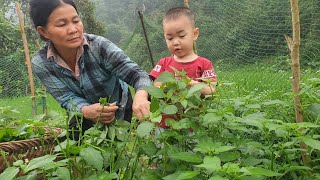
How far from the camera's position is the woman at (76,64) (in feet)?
5.62

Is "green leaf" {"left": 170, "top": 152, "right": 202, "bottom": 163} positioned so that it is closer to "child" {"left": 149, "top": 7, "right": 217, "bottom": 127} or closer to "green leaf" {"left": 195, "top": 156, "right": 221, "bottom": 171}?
"green leaf" {"left": 195, "top": 156, "right": 221, "bottom": 171}

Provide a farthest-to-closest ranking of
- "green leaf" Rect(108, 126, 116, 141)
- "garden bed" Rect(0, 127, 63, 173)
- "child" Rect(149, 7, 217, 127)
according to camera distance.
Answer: "child" Rect(149, 7, 217, 127) < "garden bed" Rect(0, 127, 63, 173) < "green leaf" Rect(108, 126, 116, 141)

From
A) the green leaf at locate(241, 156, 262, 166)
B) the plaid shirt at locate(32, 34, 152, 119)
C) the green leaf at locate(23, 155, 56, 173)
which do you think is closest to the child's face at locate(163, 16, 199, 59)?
the plaid shirt at locate(32, 34, 152, 119)

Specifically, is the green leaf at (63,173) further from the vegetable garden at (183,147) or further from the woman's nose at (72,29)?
the woman's nose at (72,29)

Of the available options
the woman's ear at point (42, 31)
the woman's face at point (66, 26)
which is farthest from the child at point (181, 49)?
the woman's ear at point (42, 31)

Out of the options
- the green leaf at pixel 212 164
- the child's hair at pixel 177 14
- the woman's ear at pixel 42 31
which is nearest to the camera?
the green leaf at pixel 212 164

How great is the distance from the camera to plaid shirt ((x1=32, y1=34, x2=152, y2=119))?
5.99 feet

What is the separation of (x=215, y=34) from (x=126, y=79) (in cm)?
528

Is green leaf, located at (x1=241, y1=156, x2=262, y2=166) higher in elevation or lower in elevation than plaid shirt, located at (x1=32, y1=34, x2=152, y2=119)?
lower

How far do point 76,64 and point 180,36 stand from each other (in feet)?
1.64

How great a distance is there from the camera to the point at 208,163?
0.86m

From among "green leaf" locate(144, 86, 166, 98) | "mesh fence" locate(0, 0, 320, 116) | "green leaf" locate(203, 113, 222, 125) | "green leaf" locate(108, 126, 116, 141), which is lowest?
"green leaf" locate(108, 126, 116, 141)

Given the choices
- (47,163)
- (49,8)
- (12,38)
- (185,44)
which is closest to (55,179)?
(47,163)

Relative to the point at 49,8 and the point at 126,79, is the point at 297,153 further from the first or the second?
the point at 49,8
